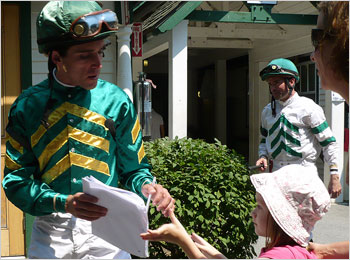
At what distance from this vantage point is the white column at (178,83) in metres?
7.38

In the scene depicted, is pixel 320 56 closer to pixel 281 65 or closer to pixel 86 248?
pixel 86 248

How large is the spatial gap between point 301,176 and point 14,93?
406 centimetres

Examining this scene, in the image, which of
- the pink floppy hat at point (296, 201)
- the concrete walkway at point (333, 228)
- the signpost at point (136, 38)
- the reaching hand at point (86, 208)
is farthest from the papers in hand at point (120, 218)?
the signpost at point (136, 38)

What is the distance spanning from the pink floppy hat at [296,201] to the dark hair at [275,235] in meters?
0.04

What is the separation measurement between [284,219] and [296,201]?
88 mm

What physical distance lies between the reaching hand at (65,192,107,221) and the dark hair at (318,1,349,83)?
1035 mm

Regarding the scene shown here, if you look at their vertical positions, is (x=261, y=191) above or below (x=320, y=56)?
below

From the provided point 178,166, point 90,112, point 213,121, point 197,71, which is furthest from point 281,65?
point 197,71

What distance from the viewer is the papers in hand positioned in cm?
203

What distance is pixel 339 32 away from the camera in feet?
5.75

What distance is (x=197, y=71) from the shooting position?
1880cm

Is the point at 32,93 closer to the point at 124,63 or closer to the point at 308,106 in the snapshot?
the point at 308,106

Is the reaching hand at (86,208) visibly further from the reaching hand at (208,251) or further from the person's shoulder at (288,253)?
the person's shoulder at (288,253)

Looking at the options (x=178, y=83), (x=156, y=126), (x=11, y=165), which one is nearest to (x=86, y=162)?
(x=11, y=165)
